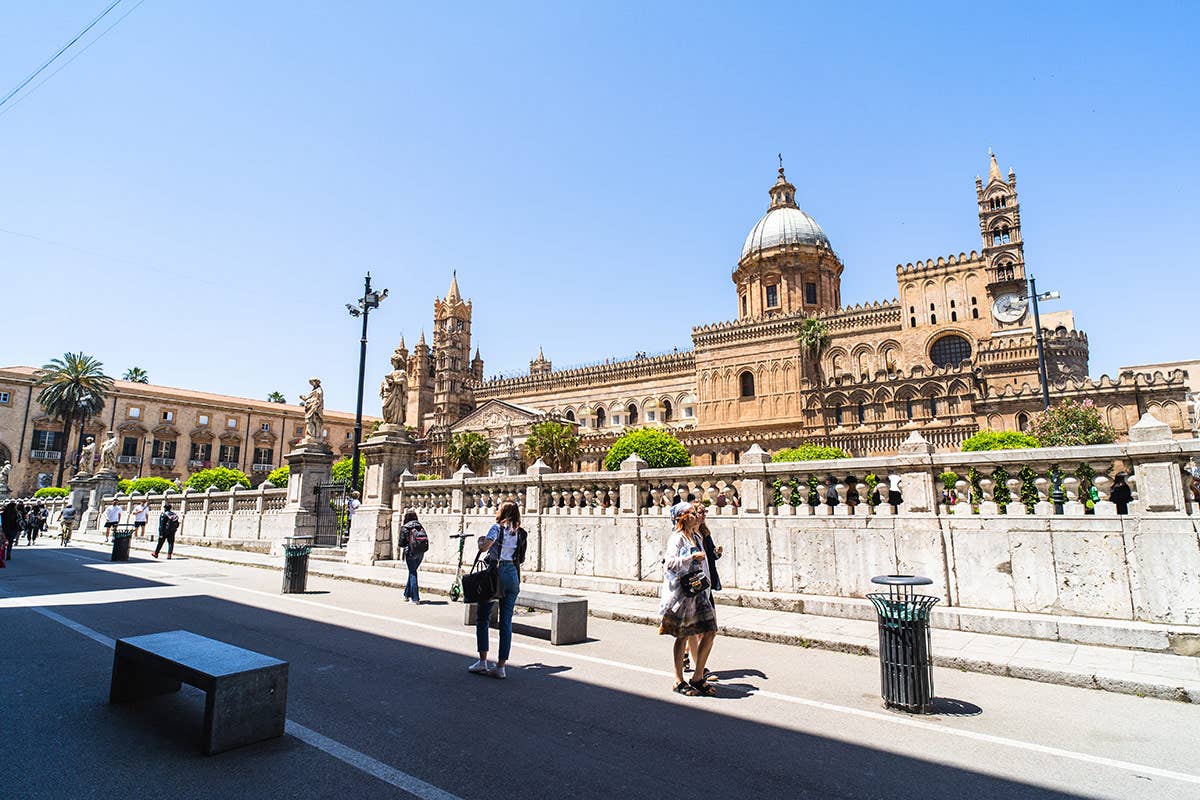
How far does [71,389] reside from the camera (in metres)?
58.0

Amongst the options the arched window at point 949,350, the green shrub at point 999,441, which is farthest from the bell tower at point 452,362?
the green shrub at point 999,441

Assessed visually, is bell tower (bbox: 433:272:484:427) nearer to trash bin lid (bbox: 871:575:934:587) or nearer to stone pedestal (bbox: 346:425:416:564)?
stone pedestal (bbox: 346:425:416:564)

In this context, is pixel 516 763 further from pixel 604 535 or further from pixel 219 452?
pixel 219 452

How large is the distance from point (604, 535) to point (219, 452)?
74.1 meters

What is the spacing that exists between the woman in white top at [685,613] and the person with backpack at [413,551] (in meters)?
6.45

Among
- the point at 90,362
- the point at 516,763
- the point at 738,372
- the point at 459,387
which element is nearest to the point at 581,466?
the point at 738,372

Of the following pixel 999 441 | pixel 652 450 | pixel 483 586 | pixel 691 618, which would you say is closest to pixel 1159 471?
pixel 691 618

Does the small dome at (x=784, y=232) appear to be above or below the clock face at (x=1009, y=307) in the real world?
above

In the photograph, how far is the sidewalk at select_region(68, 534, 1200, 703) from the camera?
5.82 m

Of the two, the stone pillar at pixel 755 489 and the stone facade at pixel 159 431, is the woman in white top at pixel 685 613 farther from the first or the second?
the stone facade at pixel 159 431

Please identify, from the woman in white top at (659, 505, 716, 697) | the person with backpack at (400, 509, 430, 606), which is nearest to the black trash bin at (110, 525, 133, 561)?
the person with backpack at (400, 509, 430, 606)

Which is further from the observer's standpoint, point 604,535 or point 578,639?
point 604,535

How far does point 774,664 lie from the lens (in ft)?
22.5

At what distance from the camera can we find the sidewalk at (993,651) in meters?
5.82
